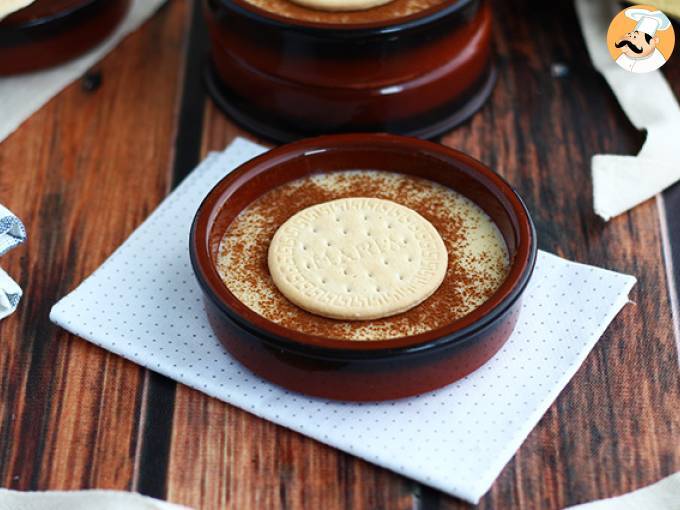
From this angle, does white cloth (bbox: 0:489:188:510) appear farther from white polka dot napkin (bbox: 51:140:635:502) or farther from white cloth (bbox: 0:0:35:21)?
white cloth (bbox: 0:0:35:21)

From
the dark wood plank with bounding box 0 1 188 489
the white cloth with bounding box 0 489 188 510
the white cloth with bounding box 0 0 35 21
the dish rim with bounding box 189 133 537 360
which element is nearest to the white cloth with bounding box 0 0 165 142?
the dark wood plank with bounding box 0 1 188 489

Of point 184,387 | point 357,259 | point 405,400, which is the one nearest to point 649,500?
point 405,400

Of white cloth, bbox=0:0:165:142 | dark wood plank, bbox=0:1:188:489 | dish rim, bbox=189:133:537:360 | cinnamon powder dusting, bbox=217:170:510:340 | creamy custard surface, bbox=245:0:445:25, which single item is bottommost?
dark wood plank, bbox=0:1:188:489

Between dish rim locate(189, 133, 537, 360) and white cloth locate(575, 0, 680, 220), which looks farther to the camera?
white cloth locate(575, 0, 680, 220)

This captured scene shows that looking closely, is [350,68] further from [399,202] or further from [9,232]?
[9,232]

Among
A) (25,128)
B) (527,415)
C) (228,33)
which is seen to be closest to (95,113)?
(25,128)

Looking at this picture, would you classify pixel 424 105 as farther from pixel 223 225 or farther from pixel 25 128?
pixel 25 128

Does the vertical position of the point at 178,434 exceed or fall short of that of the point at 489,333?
it falls short
